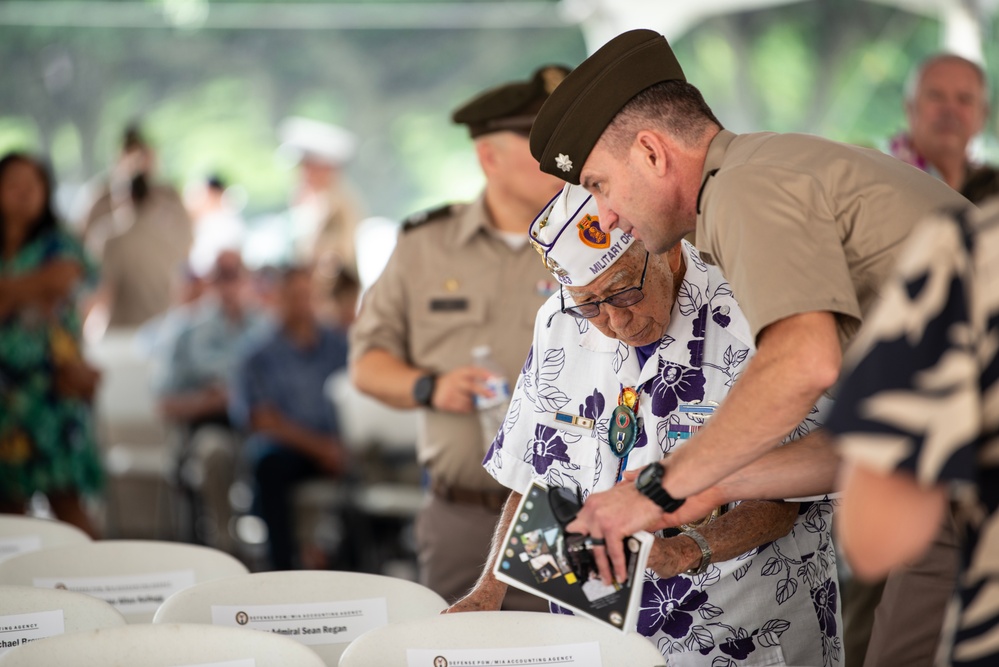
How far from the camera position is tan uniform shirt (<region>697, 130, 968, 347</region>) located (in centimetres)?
162

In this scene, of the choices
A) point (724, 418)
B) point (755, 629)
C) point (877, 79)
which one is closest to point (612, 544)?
point (724, 418)

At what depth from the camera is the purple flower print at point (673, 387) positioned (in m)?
2.13

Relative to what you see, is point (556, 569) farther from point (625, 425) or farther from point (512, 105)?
point (512, 105)

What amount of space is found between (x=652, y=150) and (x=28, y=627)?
1.27 metres

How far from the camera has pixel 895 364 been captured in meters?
1.12

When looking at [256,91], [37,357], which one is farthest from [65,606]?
[256,91]

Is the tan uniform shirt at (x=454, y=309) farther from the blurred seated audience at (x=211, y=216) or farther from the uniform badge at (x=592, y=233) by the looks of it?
the blurred seated audience at (x=211, y=216)

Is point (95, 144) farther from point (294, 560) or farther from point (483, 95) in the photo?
point (483, 95)

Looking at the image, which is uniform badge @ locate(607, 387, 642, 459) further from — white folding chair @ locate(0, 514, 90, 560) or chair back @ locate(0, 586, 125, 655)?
white folding chair @ locate(0, 514, 90, 560)

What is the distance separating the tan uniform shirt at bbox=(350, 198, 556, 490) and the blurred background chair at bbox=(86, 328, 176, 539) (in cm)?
361

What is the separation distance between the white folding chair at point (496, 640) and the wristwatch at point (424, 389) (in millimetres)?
1369

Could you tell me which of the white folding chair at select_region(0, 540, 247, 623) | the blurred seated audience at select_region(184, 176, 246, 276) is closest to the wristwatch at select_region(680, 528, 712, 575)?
the white folding chair at select_region(0, 540, 247, 623)

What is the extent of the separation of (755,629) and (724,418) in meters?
0.64

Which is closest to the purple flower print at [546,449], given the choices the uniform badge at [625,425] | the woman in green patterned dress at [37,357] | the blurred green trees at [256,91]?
the uniform badge at [625,425]
